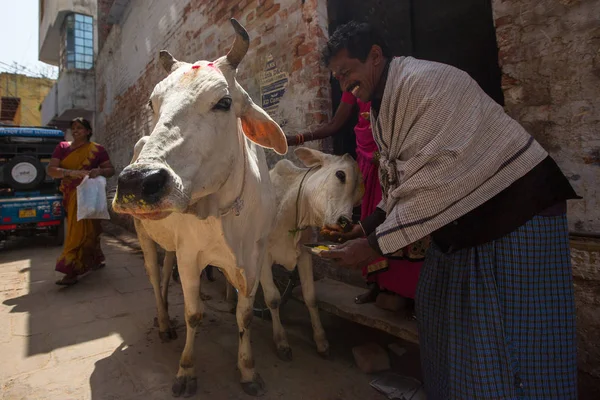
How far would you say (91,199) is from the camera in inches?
175

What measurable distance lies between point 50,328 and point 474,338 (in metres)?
3.44

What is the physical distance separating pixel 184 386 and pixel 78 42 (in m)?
16.1

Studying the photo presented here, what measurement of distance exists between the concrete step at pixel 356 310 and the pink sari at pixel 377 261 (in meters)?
0.19

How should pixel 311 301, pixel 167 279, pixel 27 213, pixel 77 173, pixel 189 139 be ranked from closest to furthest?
pixel 189 139 → pixel 311 301 → pixel 167 279 → pixel 77 173 → pixel 27 213

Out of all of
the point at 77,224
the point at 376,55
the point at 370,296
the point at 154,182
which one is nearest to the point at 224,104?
the point at 154,182

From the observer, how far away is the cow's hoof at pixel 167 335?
9.79 ft

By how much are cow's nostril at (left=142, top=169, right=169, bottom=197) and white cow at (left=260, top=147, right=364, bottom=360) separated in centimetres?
119

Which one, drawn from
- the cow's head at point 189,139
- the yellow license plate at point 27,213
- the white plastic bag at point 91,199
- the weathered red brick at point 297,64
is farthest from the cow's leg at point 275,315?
the yellow license plate at point 27,213

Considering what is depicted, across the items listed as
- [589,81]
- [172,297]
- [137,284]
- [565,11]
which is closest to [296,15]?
[565,11]

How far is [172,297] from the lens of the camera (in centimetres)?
409

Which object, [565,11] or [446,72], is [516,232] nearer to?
[446,72]

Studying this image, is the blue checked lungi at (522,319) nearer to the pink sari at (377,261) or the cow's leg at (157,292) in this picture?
the pink sari at (377,261)

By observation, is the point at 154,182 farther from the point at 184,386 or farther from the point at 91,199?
the point at 91,199

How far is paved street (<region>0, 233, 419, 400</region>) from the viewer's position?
7.55 ft
